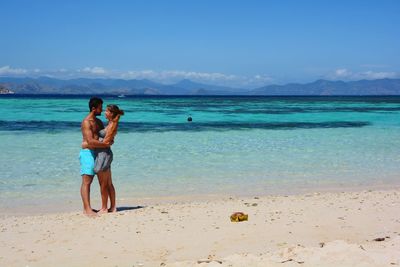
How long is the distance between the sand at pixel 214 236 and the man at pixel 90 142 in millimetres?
425

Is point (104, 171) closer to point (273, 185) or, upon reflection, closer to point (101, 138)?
point (101, 138)

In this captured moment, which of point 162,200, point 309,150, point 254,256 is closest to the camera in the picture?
point 254,256

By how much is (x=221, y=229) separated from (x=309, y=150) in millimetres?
11086

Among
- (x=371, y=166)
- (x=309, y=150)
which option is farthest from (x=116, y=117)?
(x=309, y=150)

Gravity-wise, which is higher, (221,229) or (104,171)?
(104,171)

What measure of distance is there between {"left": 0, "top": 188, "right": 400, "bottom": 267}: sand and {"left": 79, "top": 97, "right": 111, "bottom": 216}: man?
42cm

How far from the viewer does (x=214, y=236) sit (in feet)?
21.0

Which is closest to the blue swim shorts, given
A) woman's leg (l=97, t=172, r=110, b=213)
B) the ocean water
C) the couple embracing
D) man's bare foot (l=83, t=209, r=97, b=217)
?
the couple embracing

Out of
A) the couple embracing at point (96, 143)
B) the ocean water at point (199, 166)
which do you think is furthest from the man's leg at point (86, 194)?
the ocean water at point (199, 166)

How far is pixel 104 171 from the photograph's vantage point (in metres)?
7.66

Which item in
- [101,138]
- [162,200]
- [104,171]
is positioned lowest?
[162,200]

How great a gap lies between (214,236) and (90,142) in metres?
2.30

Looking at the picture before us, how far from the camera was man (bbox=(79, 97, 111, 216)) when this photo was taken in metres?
7.41

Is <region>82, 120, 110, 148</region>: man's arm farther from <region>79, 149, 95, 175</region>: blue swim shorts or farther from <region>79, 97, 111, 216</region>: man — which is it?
<region>79, 149, 95, 175</region>: blue swim shorts
